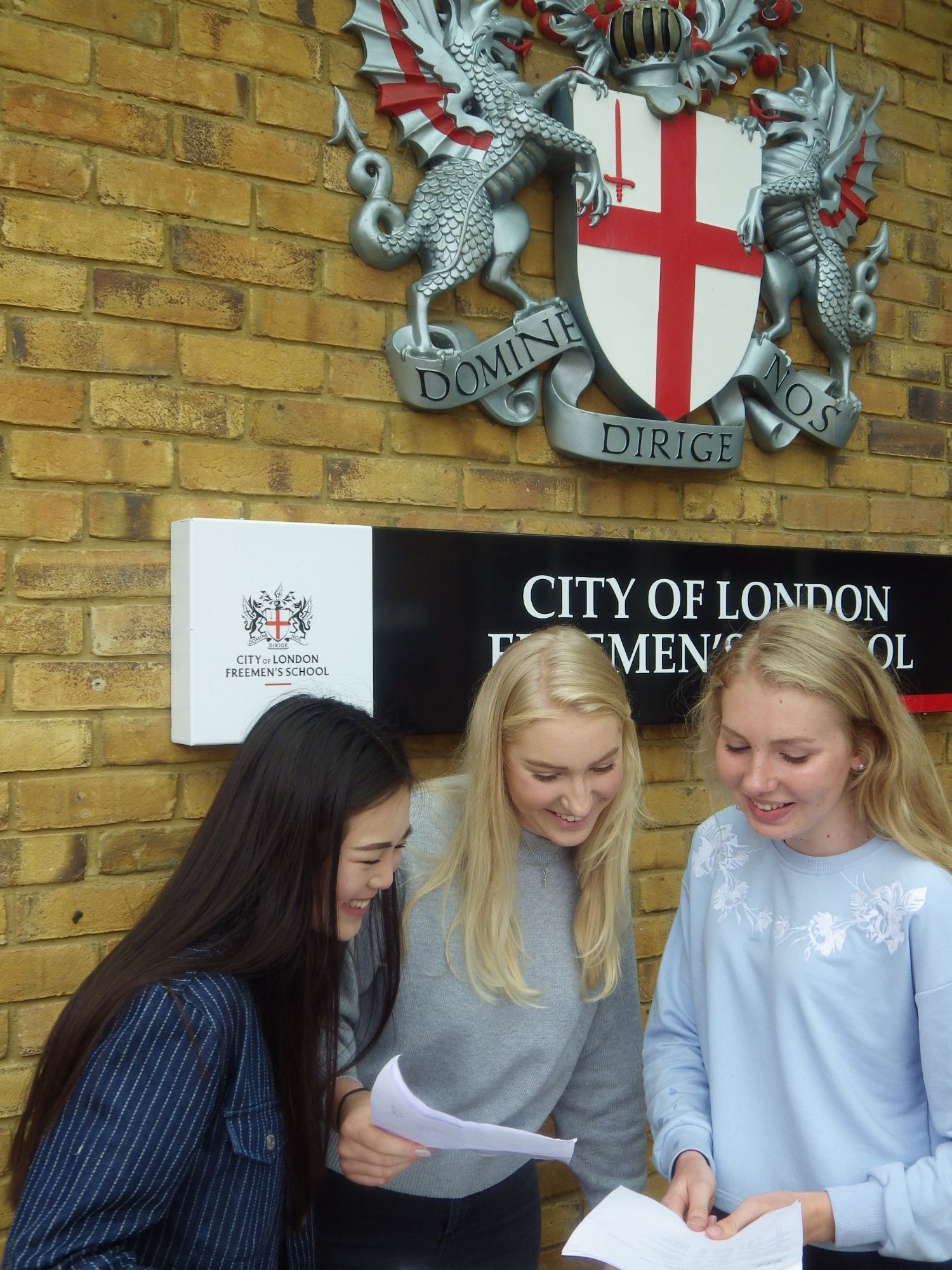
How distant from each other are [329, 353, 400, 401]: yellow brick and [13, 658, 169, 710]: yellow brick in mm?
608

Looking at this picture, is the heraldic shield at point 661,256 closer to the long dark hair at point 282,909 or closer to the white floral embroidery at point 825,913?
the white floral embroidery at point 825,913

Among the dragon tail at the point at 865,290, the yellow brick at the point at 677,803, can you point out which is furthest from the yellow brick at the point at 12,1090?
the dragon tail at the point at 865,290

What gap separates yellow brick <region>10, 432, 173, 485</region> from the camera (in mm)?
1855

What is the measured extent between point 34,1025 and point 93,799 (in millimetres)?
369

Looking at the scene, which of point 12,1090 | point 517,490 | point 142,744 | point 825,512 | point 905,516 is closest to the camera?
point 12,1090

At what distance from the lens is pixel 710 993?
5.00 ft

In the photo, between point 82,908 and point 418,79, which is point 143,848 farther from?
point 418,79

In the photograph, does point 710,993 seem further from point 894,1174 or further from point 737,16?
point 737,16

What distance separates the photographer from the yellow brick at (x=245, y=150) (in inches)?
78.2

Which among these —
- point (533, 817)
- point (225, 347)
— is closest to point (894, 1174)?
point (533, 817)

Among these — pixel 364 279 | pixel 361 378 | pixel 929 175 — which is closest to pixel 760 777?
pixel 361 378

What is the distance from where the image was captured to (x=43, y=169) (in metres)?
1.86

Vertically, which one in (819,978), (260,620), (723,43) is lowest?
(819,978)

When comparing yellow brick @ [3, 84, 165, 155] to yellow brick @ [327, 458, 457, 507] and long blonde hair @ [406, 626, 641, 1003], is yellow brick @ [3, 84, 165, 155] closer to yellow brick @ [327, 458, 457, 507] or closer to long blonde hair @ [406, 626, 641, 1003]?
yellow brick @ [327, 458, 457, 507]
